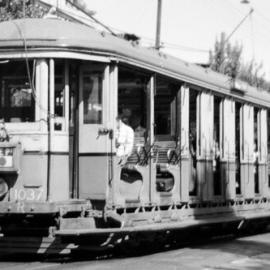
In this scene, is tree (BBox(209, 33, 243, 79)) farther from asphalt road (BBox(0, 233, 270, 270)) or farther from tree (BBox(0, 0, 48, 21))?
asphalt road (BBox(0, 233, 270, 270))

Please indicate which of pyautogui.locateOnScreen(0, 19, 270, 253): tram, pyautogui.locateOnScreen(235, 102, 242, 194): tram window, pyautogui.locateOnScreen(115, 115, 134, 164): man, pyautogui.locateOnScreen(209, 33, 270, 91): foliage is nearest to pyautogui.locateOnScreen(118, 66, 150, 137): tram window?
pyautogui.locateOnScreen(0, 19, 270, 253): tram

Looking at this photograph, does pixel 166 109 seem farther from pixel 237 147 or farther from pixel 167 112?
pixel 237 147

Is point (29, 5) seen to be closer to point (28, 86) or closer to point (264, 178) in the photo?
point (264, 178)

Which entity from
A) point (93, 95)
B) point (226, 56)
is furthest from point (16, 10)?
point (226, 56)

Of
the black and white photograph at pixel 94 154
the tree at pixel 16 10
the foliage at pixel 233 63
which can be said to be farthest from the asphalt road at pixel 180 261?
the foliage at pixel 233 63

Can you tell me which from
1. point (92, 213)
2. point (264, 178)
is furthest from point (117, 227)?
point (264, 178)

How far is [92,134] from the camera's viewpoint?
10211mm

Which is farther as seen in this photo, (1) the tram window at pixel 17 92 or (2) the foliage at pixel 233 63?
(2) the foliage at pixel 233 63

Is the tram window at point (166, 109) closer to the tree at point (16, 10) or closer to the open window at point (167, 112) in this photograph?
the open window at point (167, 112)

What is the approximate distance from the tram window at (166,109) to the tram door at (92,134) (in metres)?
1.58

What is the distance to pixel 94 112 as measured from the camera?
33.9ft

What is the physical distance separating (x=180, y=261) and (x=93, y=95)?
2598 millimetres

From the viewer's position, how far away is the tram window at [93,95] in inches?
405

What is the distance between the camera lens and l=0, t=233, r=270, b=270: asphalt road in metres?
9.44
